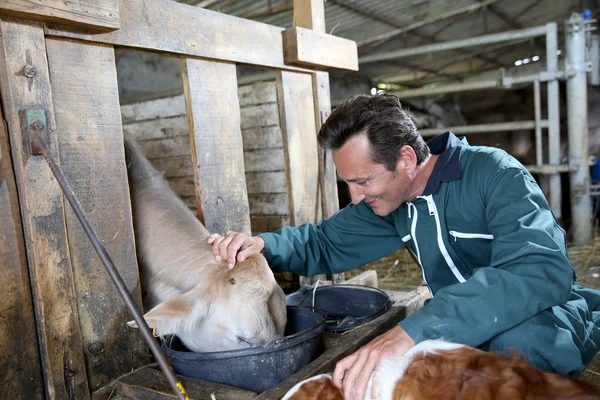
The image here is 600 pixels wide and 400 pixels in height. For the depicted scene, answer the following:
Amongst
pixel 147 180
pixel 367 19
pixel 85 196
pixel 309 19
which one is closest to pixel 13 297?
pixel 85 196

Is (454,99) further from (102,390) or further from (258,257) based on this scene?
(102,390)

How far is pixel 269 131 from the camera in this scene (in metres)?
4.66

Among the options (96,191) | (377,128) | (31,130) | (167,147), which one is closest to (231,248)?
(96,191)

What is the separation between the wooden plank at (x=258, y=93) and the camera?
4.59 metres

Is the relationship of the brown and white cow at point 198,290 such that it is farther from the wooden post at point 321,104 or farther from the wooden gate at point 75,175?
the wooden post at point 321,104

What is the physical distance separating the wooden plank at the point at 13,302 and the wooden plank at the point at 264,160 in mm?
2624

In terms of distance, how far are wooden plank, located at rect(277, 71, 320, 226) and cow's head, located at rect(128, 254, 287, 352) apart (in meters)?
1.20

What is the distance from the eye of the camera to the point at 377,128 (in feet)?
7.97

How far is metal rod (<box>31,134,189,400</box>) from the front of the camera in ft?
5.74

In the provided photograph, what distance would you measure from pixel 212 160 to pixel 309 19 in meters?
1.37

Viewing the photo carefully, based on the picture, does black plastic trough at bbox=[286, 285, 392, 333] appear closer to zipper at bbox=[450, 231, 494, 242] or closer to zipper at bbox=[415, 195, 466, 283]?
zipper at bbox=[415, 195, 466, 283]

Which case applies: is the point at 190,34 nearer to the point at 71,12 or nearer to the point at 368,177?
the point at 71,12

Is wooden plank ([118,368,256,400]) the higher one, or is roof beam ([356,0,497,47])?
roof beam ([356,0,497,47])

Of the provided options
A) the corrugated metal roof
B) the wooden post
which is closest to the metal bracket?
the wooden post
